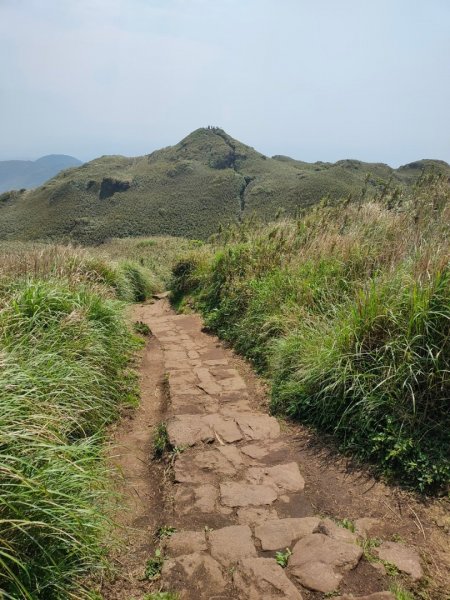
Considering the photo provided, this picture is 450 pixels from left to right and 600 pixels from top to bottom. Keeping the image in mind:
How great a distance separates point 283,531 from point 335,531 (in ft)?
0.93

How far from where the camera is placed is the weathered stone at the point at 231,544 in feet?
6.88

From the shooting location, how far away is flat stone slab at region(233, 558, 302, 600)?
1874 millimetres

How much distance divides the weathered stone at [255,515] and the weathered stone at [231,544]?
0.06 meters

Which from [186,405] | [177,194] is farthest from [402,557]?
[177,194]

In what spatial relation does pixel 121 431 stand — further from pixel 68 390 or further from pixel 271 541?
pixel 271 541

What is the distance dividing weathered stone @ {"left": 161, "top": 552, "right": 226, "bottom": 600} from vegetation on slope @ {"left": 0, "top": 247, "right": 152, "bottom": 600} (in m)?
0.35

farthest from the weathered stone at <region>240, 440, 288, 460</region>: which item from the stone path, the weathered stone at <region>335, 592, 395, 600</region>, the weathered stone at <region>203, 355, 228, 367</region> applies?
the weathered stone at <region>203, 355, 228, 367</region>

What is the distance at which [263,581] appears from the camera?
1.95 m

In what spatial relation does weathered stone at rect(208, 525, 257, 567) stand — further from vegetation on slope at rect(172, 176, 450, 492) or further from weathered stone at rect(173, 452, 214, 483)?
vegetation on slope at rect(172, 176, 450, 492)

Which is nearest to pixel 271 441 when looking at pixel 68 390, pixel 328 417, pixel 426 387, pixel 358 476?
pixel 328 417

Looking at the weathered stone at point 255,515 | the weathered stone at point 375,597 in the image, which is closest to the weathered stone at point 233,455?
the weathered stone at point 255,515

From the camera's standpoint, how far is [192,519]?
7.88 feet

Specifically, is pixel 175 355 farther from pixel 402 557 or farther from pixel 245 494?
pixel 402 557

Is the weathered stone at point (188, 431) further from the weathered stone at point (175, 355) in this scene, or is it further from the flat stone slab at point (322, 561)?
the weathered stone at point (175, 355)
